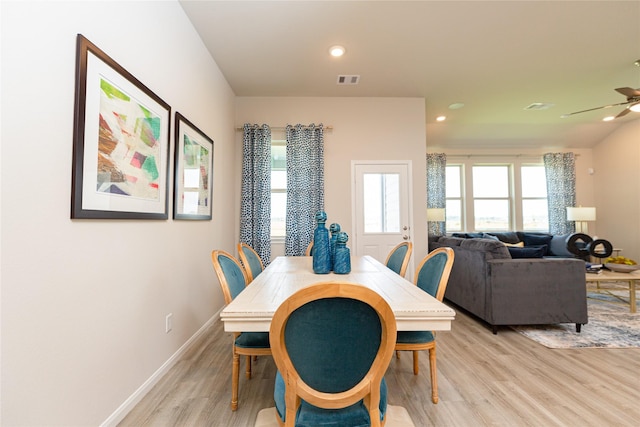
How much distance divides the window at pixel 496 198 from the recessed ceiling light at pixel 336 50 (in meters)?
4.21

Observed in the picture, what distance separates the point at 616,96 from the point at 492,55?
2690 millimetres

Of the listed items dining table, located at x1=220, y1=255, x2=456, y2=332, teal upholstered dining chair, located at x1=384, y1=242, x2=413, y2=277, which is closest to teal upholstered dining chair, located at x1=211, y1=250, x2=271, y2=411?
dining table, located at x1=220, y1=255, x2=456, y2=332

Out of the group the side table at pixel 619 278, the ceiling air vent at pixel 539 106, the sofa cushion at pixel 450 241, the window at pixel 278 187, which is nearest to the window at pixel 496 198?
the ceiling air vent at pixel 539 106

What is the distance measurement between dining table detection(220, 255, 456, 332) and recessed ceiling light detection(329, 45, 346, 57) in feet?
7.55

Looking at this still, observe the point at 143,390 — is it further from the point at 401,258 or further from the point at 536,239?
the point at 536,239

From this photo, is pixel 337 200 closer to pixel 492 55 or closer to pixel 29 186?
pixel 492 55

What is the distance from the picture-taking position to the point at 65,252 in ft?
4.15

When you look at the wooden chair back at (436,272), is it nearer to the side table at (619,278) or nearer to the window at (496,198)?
the side table at (619,278)

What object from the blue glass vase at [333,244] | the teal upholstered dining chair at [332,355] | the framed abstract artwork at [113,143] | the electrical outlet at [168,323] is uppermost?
the framed abstract artwork at [113,143]

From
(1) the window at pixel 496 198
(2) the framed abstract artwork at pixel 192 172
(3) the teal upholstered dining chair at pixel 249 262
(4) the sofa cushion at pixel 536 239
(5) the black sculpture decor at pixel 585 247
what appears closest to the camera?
(3) the teal upholstered dining chair at pixel 249 262

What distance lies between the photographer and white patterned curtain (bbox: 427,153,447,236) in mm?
5793

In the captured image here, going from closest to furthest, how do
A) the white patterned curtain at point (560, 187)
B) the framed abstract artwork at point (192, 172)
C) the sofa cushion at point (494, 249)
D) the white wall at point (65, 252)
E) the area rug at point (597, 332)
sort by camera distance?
the white wall at point (65, 252)
the framed abstract artwork at point (192, 172)
the area rug at point (597, 332)
the sofa cushion at point (494, 249)
the white patterned curtain at point (560, 187)

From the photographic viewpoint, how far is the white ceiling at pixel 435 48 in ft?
7.94

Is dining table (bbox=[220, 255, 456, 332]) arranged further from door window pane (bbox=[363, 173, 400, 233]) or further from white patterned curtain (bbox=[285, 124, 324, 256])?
door window pane (bbox=[363, 173, 400, 233])
